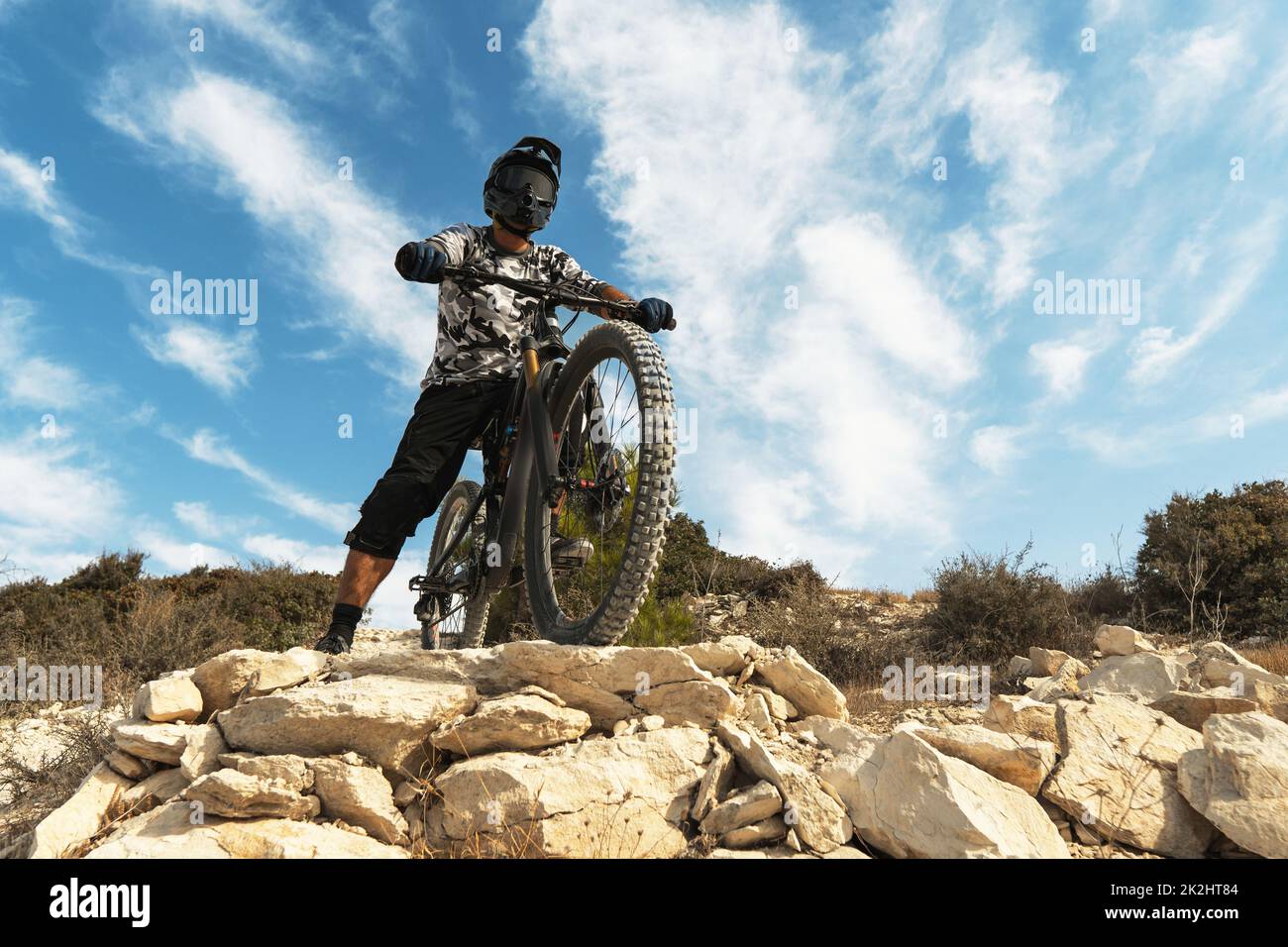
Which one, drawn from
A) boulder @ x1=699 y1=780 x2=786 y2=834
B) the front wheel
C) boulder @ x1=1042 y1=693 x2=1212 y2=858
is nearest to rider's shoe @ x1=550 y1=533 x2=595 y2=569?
the front wheel

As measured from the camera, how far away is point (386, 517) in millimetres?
4914

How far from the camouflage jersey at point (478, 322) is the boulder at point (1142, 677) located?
17.2ft

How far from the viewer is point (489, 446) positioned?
5.31 meters

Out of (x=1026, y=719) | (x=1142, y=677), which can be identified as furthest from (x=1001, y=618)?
(x=1026, y=719)

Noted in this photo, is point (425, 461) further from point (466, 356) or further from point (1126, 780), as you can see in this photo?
point (1126, 780)

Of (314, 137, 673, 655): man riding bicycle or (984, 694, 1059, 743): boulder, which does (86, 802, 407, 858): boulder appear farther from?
(984, 694, 1059, 743): boulder

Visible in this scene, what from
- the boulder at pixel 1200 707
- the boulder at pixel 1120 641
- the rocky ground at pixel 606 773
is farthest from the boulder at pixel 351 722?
the boulder at pixel 1120 641

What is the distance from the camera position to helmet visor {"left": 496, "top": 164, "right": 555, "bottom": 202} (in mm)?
5266

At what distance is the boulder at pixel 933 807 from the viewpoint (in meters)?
3.10

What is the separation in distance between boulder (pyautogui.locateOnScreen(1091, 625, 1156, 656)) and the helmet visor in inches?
322

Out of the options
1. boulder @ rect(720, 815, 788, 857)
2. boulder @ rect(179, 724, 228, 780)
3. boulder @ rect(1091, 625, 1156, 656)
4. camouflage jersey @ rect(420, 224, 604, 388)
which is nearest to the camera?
boulder @ rect(720, 815, 788, 857)

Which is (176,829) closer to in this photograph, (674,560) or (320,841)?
(320,841)

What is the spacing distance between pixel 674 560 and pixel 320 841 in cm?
963
